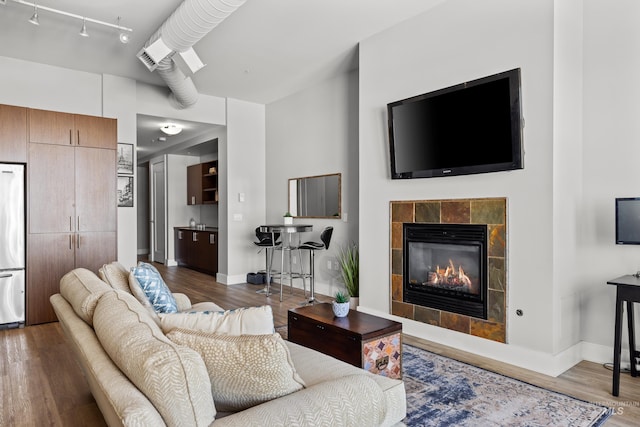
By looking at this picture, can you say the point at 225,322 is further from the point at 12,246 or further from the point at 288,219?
the point at 288,219

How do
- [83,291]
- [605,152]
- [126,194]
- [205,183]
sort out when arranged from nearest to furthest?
[83,291], [605,152], [126,194], [205,183]

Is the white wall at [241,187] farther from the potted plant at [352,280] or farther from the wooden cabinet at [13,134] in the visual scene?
the wooden cabinet at [13,134]

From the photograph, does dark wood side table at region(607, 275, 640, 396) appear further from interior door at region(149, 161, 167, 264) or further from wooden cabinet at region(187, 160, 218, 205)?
interior door at region(149, 161, 167, 264)

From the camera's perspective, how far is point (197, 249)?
805 cm

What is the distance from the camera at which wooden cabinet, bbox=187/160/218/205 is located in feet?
27.5

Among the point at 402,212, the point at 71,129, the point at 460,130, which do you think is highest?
the point at 71,129

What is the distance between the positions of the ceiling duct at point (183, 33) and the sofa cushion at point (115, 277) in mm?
2064

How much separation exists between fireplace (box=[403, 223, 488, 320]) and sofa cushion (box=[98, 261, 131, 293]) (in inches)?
98.0

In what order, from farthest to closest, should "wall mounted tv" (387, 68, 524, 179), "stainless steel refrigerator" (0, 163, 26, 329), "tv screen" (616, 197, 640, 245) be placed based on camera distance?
"stainless steel refrigerator" (0, 163, 26, 329) → "wall mounted tv" (387, 68, 524, 179) → "tv screen" (616, 197, 640, 245)

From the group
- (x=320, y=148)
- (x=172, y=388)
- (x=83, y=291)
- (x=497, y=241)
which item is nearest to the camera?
(x=172, y=388)

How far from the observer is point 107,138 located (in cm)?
480

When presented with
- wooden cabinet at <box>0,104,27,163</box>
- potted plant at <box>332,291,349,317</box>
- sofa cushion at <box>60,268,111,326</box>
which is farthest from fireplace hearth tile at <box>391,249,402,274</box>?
wooden cabinet at <box>0,104,27,163</box>

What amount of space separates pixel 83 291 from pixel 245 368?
1.14 metres

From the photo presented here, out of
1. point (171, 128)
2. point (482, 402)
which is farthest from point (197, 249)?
point (482, 402)
